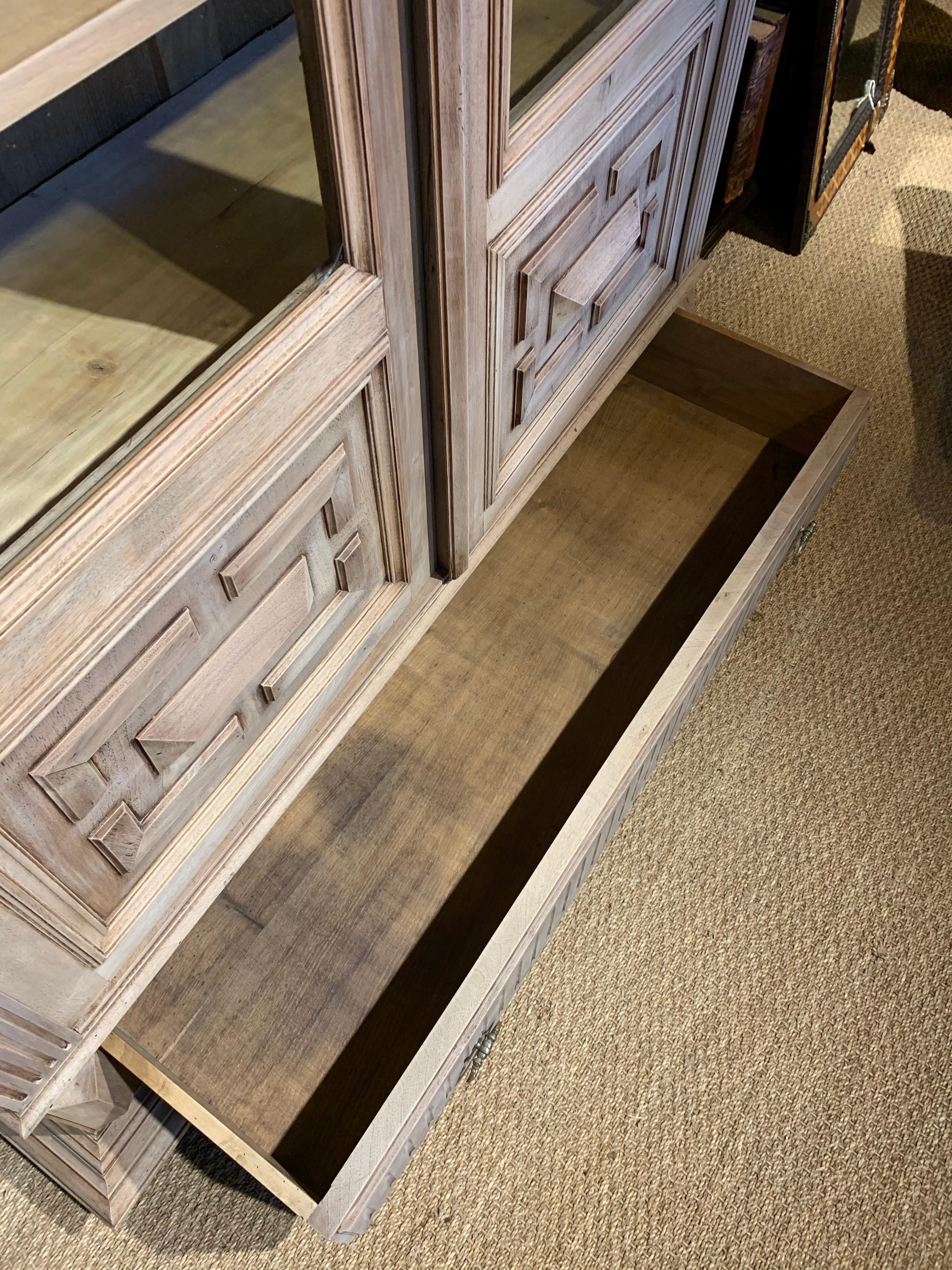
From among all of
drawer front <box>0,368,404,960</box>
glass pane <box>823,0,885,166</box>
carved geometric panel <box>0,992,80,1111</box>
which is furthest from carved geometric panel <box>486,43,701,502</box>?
glass pane <box>823,0,885,166</box>

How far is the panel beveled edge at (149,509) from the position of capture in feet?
1.08

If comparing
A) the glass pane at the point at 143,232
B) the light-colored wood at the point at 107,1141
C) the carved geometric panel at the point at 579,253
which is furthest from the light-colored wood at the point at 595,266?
the light-colored wood at the point at 107,1141

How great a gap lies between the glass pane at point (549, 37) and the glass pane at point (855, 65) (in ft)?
2.67

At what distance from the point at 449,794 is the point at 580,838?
0.48 ft

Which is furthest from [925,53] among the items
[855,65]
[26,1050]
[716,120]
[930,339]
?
[26,1050]

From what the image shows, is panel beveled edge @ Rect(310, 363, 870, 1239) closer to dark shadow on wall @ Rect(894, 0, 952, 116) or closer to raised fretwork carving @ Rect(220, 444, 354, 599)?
raised fretwork carving @ Rect(220, 444, 354, 599)

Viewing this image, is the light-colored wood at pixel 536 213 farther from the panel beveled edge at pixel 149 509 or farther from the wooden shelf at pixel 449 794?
the wooden shelf at pixel 449 794

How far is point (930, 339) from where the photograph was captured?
1.22 m

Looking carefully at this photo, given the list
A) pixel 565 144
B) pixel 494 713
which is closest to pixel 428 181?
pixel 565 144

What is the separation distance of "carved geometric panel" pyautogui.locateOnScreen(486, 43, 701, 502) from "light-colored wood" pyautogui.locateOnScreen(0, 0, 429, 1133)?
0.28ft

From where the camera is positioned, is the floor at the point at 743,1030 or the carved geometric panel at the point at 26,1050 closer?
the carved geometric panel at the point at 26,1050

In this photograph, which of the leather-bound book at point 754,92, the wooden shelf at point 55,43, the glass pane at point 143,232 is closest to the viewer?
the wooden shelf at point 55,43

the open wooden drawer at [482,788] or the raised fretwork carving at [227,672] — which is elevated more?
the raised fretwork carving at [227,672]

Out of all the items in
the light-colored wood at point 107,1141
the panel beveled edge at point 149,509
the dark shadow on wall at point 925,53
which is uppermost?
the panel beveled edge at point 149,509
